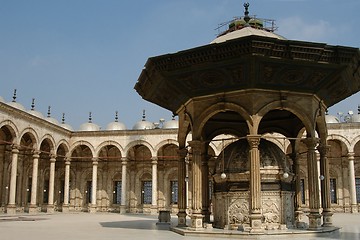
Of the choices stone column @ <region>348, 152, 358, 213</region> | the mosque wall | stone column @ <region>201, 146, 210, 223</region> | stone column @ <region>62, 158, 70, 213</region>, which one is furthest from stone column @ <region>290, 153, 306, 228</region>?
stone column @ <region>62, 158, 70, 213</region>

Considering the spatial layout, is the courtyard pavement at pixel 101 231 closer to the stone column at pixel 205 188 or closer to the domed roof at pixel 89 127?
the stone column at pixel 205 188

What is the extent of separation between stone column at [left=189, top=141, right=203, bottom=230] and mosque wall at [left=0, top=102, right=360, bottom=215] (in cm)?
1723

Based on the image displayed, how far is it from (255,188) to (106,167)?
2657 cm

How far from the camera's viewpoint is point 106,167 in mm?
35094

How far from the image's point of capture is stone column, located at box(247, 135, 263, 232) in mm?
9555

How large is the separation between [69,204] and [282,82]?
90.7 feet

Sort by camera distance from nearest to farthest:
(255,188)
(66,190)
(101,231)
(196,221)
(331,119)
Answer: (255,188) < (196,221) < (101,231) < (66,190) < (331,119)

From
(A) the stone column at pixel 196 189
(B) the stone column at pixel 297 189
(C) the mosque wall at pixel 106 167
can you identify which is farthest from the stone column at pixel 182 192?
(C) the mosque wall at pixel 106 167

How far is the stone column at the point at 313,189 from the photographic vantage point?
1031 cm

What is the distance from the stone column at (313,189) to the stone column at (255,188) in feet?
5.14

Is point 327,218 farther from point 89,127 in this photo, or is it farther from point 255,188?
point 89,127

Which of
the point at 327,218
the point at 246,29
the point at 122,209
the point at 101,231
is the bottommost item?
the point at 122,209

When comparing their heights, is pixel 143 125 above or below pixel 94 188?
above

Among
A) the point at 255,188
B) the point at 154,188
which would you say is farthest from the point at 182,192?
the point at 154,188
